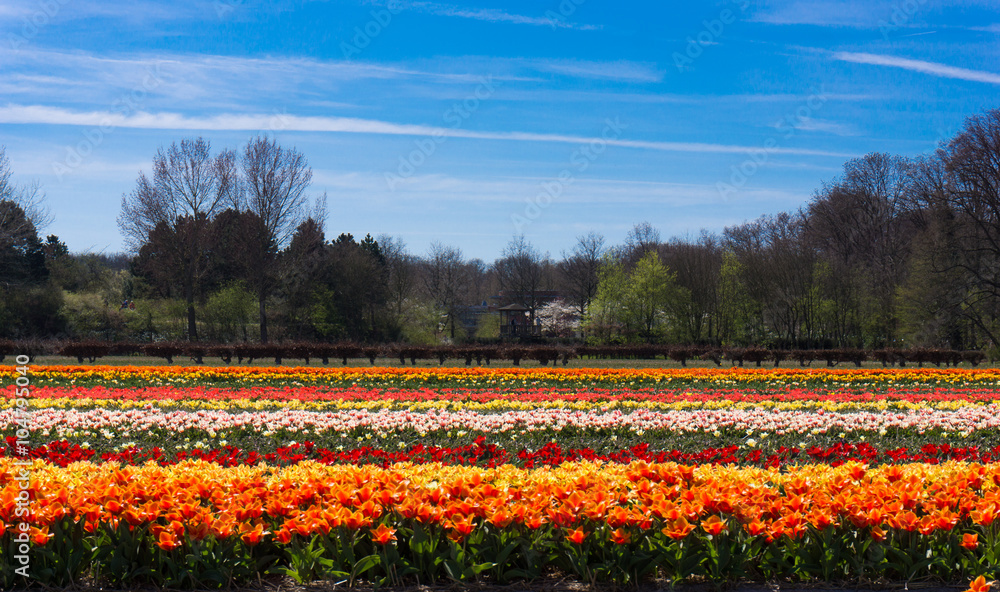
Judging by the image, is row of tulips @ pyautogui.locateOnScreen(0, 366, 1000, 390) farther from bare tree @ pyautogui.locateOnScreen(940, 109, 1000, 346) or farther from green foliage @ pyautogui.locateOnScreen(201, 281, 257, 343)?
green foliage @ pyautogui.locateOnScreen(201, 281, 257, 343)

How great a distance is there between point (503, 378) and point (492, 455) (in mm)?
10969

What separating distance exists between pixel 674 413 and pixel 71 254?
2197 inches

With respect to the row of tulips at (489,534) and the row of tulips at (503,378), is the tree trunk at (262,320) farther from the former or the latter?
the row of tulips at (489,534)

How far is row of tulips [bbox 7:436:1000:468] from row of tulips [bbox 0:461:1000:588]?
6.00 feet

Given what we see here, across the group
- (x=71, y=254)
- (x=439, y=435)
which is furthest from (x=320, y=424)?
(x=71, y=254)

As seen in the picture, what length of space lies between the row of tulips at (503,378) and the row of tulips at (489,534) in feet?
39.5

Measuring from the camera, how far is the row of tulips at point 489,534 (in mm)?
3725

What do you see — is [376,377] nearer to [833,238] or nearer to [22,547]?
[22,547]

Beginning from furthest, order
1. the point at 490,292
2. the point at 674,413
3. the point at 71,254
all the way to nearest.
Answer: the point at 490,292 < the point at 71,254 < the point at 674,413

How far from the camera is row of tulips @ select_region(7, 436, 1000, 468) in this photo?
6.14m

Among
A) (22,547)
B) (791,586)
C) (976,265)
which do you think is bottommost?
(791,586)

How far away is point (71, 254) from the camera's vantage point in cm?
5384

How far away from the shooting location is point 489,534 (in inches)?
152

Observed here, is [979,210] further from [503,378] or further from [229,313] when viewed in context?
[229,313]
